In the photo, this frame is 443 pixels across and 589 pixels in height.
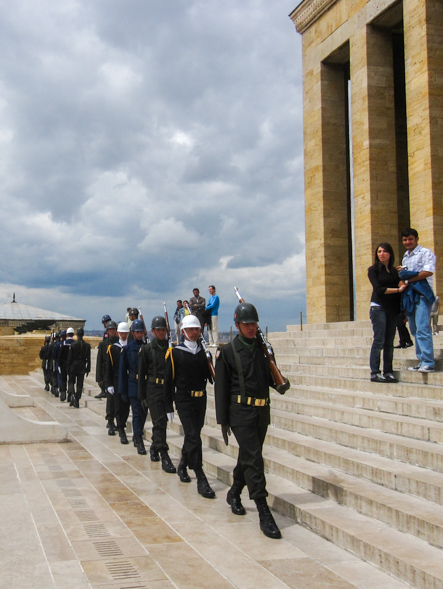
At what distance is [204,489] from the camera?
20.9 ft

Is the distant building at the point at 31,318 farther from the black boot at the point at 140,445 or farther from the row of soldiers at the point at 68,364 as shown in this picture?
the black boot at the point at 140,445

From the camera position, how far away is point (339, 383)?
360 inches

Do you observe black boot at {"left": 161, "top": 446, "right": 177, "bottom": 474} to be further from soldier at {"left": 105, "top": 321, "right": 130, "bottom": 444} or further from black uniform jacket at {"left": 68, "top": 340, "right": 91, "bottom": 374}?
black uniform jacket at {"left": 68, "top": 340, "right": 91, "bottom": 374}

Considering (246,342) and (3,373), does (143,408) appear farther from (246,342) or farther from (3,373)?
(3,373)

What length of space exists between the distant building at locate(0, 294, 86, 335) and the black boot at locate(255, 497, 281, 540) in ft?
133

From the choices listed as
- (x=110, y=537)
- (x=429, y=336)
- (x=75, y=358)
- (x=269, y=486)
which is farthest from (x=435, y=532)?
(x=75, y=358)

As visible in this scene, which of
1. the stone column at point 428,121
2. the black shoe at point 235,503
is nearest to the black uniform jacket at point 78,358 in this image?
the stone column at point 428,121

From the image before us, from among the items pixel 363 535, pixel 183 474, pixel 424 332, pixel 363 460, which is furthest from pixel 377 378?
pixel 363 535

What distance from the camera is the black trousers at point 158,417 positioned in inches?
314

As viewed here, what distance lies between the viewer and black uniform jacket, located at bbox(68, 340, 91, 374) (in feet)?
52.0

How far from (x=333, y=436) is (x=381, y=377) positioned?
1.59 meters

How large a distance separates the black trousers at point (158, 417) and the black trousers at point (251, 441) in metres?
2.58

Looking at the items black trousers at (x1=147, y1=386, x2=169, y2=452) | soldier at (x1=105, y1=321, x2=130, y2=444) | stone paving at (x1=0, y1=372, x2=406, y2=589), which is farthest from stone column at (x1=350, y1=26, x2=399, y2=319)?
stone paving at (x1=0, y1=372, x2=406, y2=589)

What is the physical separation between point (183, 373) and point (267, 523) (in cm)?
227
